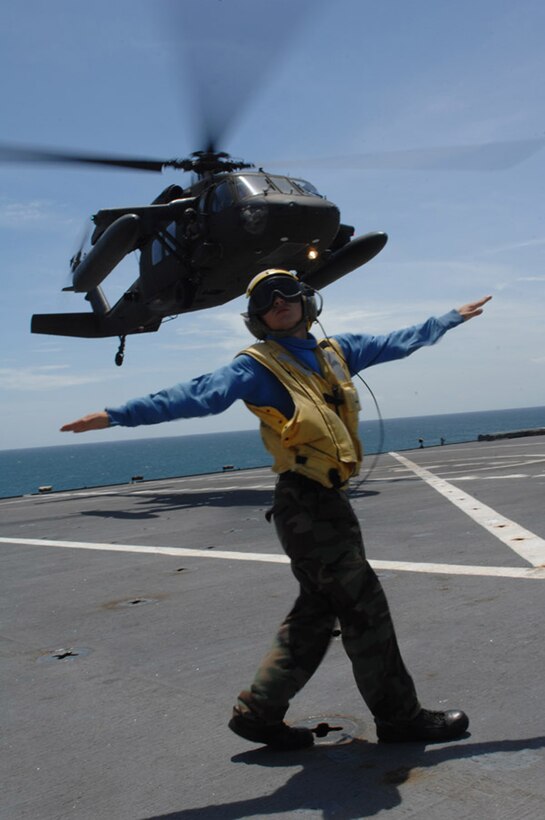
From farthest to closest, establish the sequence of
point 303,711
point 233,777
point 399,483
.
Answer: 1. point 399,483
2. point 303,711
3. point 233,777

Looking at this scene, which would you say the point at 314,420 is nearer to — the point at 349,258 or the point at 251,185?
the point at 251,185

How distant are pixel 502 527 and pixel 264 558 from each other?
7.59 feet

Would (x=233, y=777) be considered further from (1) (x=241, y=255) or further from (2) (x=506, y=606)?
(1) (x=241, y=255)

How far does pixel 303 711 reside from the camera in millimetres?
3439

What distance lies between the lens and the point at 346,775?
277 centimetres

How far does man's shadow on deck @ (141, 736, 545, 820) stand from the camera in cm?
255

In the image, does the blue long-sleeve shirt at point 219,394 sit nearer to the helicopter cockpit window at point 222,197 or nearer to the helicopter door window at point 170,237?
the helicopter cockpit window at point 222,197

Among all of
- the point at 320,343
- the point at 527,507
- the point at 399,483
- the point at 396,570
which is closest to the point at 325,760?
the point at 320,343

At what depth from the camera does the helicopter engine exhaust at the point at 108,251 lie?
579 inches

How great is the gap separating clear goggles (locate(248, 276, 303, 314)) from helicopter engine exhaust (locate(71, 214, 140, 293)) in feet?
38.8

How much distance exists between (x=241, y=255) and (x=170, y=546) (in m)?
7.19

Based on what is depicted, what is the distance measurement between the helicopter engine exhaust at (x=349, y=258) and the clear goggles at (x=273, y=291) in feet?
39.6

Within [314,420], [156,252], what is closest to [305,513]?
[314,420]

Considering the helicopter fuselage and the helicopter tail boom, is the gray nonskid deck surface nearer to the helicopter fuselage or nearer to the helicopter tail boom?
the helicopter fuselage
